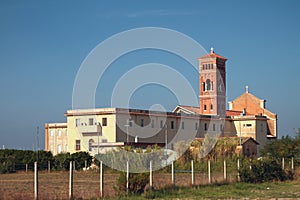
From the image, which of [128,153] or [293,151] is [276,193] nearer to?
[128,153]

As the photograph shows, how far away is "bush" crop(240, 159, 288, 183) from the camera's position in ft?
99.6

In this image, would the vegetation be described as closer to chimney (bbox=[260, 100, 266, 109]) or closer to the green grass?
the green grass

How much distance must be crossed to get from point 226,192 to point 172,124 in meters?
55.8

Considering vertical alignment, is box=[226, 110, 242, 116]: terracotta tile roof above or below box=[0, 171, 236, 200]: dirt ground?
above

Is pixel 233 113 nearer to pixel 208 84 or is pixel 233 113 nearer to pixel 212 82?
pixel 212 82

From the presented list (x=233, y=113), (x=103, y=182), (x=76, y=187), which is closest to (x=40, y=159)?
(x=76, y=187)

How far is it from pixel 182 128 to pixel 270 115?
1039 inches

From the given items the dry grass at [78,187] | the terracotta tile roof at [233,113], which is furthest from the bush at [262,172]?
the terracotta tile roof at [233,113]

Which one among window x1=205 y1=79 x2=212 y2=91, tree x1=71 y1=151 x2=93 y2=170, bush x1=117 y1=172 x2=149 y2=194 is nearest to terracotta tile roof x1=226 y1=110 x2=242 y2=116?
window x1=205 y1=79 x2=212 y2=91

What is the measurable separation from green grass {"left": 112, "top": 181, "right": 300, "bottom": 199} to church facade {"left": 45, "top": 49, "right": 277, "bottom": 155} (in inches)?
1587

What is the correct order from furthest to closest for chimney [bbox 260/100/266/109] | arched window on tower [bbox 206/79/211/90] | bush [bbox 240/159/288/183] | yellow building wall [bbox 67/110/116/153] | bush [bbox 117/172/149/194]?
arched window on tower [bbox 206/79/211/90], chimney [bbox 260/100/266/109], yellow building wall [bbox 67/110/116/153], bush [bbox 240/159/288/183], bush [bbox 117/172/149/194]

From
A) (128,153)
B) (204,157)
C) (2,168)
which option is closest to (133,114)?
(204,157)

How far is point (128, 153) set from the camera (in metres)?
26.3

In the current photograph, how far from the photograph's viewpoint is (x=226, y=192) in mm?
24562
